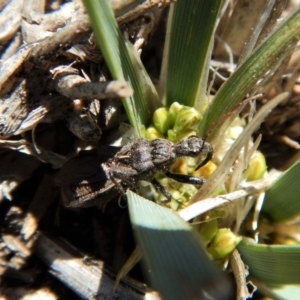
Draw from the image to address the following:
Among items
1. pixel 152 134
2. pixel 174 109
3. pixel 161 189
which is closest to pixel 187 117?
pixel 174 109

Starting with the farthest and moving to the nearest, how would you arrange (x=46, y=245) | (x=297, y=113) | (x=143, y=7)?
(x=297, y=113), (x=46, y=245), (x=143, y=7)

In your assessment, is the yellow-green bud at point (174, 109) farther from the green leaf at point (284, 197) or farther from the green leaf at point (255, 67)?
the green leaf at point (284, 197)

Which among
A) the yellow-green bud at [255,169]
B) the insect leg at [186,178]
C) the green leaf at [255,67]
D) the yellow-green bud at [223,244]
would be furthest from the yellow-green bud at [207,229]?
the green leaf at [255,67]

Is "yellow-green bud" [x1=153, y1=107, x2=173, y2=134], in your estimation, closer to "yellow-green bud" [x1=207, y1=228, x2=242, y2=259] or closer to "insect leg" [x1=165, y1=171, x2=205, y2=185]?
"insect leg" [x1=165, y1=171, x2=205, y2=185]

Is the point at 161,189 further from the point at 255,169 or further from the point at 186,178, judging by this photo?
the point at 255,169

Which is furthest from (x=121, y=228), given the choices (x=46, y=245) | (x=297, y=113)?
(x=297, y=113)

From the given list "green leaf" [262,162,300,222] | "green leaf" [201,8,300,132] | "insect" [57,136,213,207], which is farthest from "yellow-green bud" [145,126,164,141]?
"green leaf" [262,162,300,222]

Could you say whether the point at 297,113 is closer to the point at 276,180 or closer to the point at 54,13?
the point at 276,180
